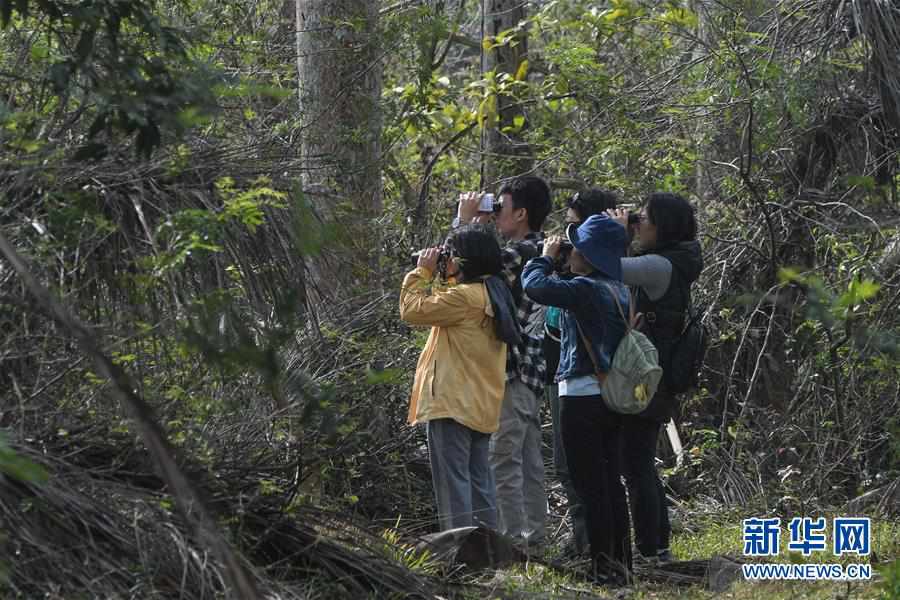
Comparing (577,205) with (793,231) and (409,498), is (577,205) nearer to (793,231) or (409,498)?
(409,498)

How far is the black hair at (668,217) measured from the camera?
619 centimetres

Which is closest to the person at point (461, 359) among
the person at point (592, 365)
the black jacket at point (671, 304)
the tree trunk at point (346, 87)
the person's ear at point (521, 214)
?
the person at point (592, 365)

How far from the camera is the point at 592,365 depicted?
5820 mm


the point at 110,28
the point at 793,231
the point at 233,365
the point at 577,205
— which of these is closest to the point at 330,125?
the point at 577,205

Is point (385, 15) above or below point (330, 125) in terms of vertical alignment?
above

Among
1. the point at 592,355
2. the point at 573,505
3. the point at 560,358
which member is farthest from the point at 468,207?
the point at 573,505

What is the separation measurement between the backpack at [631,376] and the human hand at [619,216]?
58cm

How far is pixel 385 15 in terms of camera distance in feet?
28.2

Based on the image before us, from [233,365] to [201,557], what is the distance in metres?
1.04

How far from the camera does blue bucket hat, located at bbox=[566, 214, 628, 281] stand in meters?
5.82

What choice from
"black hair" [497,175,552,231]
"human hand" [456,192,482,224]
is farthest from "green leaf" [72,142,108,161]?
"black hair" [497,175,552,231]

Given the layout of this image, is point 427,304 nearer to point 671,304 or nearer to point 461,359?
point 461,359

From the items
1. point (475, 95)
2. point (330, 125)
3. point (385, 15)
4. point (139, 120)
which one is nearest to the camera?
point (139, 120)

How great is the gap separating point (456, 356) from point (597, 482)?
927 millimetres
